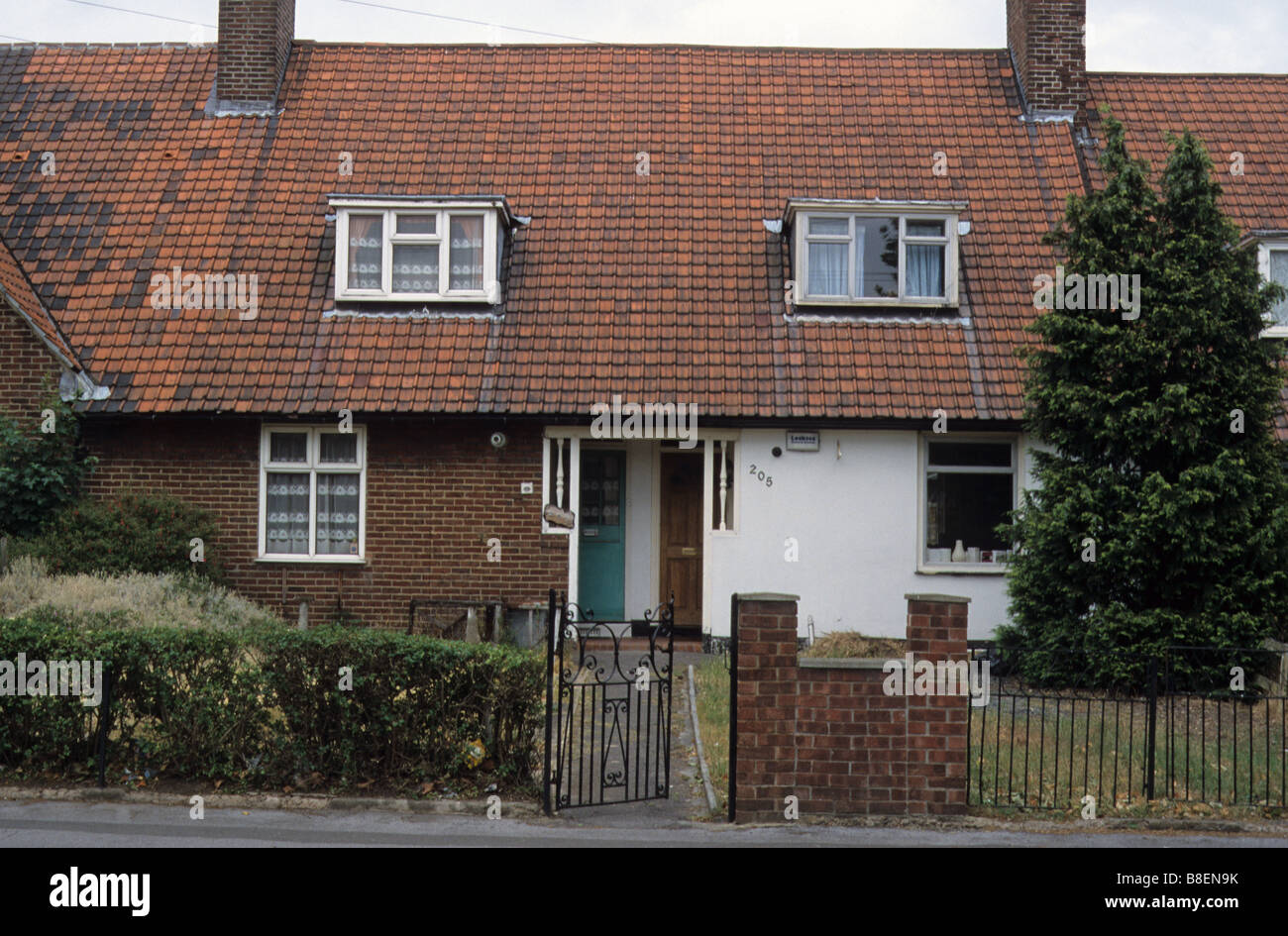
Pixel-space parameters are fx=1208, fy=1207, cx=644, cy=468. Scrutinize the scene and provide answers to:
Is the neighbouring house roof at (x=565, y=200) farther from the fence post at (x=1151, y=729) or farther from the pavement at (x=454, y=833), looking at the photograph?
the pavement at (x=454, y=833)

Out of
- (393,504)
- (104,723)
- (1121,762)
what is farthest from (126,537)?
(1121,762)

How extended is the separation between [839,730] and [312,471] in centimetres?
892

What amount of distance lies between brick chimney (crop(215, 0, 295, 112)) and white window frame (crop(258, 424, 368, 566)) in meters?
A: 6.00

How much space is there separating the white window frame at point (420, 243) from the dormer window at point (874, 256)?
403 cm

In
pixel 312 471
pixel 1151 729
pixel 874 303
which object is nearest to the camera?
pixel 1151 729

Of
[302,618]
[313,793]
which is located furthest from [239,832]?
[302,618]

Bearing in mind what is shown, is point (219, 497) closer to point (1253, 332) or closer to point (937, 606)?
point (937, 606)

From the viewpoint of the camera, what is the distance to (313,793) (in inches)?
350

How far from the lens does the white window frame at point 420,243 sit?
1580cm

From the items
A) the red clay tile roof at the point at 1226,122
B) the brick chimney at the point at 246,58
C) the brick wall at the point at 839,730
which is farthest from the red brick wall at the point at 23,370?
the red clay tile roof at the point at 1226,122

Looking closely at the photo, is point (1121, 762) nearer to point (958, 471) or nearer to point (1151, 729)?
point (1151, 729)

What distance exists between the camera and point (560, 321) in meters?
15.8

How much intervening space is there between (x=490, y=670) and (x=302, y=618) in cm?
682

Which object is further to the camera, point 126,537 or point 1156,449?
point 126,537
